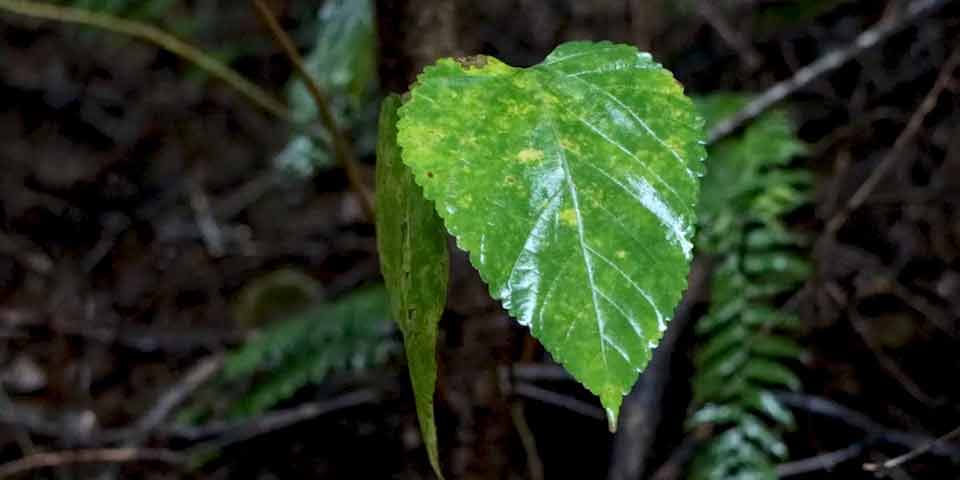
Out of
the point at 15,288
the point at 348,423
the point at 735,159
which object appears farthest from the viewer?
the point at 15,288

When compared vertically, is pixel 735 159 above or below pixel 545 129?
above

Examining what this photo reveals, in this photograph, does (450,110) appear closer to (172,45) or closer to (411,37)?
(411,37)

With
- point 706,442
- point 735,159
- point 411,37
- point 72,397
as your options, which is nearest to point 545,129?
point 411,37

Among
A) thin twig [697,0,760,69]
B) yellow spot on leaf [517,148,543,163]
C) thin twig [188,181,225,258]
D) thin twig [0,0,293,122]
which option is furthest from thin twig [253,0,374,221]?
thin twig [188,181,225,258]

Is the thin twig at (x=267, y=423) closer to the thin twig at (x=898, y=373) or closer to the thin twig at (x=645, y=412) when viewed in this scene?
the thin twig at (x=645, y=412)

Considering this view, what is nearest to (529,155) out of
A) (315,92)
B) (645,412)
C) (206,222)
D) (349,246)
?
(315,92)

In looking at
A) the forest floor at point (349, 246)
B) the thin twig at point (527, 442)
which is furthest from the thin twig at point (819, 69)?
the thin twig at point (527, 442)

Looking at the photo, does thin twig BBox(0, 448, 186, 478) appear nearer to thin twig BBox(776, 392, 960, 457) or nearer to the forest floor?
the forest floor

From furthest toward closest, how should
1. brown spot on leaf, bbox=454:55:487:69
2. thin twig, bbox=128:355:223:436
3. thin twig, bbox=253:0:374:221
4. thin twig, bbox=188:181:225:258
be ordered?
thin twig, bbox=188:181:225:258, thin twig, bbox=128:355:223:436, thin twig, bbox=253:0:374:221, brown spot on leaf, bbox=454:55:487:69
